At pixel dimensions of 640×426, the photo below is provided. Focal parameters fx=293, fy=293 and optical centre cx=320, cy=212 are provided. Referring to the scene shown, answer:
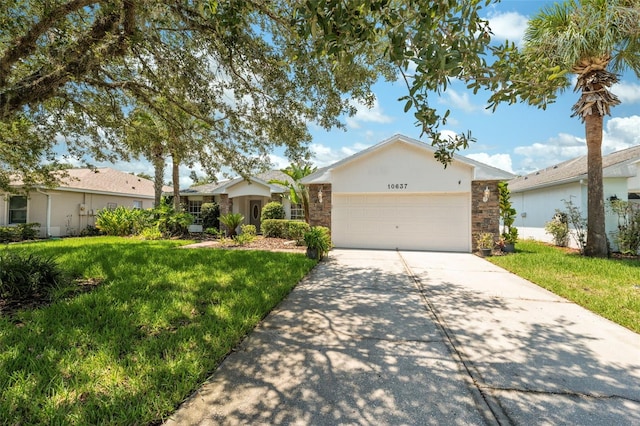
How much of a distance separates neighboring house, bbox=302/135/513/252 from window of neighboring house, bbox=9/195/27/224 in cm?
1590

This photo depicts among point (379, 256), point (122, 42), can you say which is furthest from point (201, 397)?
point (379, 256)

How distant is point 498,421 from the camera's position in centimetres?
220

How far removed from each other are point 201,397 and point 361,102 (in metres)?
6.24

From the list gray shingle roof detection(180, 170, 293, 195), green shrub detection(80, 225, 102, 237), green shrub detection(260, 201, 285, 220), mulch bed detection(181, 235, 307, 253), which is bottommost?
mulch bed detection(181, 235, 307, 253)

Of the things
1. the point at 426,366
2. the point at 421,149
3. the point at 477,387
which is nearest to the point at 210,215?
the point at 421,149

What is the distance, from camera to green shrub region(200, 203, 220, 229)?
18.0 metres

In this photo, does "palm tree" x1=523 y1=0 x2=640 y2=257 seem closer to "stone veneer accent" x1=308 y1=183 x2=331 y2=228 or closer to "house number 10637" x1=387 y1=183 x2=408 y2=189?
"house number 10637" x1=387 y1=183 x2=408 y2=189

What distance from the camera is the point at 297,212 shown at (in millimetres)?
16484

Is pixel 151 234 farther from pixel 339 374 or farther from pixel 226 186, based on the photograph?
pixel 339 374

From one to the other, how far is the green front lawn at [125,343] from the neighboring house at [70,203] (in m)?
12.0

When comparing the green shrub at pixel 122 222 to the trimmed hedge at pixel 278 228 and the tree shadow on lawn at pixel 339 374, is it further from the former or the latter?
the tree shadow on lawn at pixel 339 374

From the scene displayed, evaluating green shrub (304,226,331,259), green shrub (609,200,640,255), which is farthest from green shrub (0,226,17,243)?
green shrub (609,200,640,255)

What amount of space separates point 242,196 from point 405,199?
1028cm

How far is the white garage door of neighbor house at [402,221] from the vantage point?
1161 centimetres
